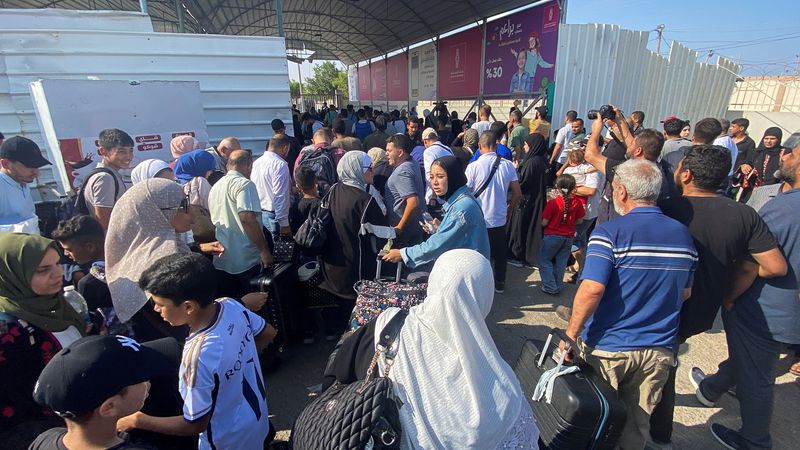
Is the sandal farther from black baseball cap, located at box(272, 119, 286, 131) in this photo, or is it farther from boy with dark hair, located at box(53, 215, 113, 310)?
black baseball cap, located at box(272, 119, 286, 131)

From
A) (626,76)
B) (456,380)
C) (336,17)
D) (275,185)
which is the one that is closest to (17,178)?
(275,185)

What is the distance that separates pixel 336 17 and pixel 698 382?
70.4ft

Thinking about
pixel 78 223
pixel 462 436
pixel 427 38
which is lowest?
pixel 462 436

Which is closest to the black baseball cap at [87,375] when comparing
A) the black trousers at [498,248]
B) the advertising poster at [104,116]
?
the black trousers at [498,248]

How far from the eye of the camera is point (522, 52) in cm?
1222

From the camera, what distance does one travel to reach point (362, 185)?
3.48 m

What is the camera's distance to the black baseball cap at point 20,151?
3201mm

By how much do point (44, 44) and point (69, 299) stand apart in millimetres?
4765

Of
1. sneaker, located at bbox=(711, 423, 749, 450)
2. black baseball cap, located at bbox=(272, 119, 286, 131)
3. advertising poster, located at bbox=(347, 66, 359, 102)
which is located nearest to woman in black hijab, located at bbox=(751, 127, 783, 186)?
sneaker, located at bbox=(711, 423, 749, 450)

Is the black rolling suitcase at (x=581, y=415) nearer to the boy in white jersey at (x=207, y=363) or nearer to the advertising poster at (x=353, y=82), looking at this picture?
the boy in white jersey at (x=207, y=363)

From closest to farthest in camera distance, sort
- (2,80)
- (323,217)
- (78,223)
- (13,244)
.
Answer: (13,244)
(78,223)
(323,217)
(2,80)

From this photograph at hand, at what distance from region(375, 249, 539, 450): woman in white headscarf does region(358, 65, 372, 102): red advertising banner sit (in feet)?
89.8

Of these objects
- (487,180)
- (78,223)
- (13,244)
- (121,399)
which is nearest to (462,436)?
(121,399)

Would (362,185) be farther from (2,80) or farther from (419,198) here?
(2,80)
